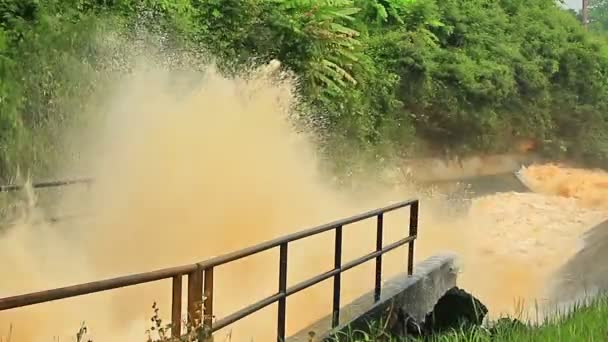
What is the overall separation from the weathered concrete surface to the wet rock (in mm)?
331

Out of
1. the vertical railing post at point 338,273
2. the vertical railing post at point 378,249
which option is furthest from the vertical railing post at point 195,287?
the vertical railing post at point 378,249

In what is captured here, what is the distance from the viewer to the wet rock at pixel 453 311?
22.7 feet

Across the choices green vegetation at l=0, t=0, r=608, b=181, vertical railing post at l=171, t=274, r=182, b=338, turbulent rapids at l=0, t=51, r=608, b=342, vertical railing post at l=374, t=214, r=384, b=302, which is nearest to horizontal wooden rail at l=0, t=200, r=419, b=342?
vertical railing post at l=171, t=274, r=182, b=338

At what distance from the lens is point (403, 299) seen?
764 centimetres

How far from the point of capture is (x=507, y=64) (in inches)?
1196

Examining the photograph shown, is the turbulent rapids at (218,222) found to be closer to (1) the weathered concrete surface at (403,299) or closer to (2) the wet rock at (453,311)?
(1) the weathered concrete surface at (403,299)

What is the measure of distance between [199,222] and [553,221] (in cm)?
1227

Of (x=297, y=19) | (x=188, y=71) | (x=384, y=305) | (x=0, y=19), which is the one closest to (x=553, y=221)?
(x=297, y=19)

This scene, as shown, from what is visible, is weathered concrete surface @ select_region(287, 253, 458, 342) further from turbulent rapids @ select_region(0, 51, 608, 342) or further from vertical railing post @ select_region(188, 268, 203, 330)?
vertical railing post @ select_region(188, 268, 203, 330)

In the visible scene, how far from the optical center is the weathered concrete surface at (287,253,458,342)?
6504 millimetres

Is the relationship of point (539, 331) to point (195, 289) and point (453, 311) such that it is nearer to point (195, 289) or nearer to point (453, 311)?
point (453, 311)

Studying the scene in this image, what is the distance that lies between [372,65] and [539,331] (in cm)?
1954

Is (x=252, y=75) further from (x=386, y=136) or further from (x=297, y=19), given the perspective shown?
(x=386, y=136)

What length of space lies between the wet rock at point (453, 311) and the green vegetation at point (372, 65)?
30.3ft
